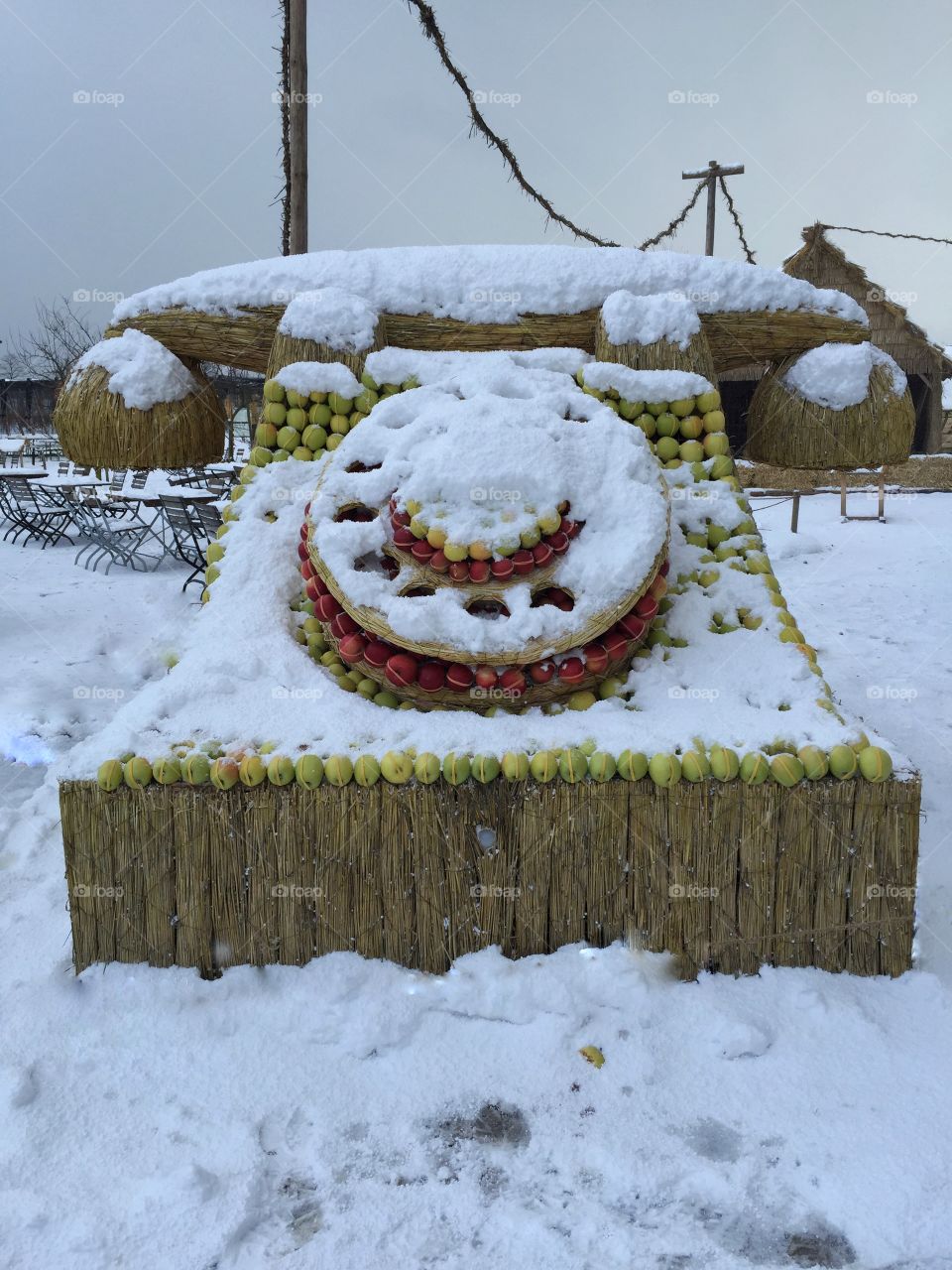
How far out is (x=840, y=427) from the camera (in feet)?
9.85

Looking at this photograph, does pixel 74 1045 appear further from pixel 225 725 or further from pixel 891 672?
pixel 891 672

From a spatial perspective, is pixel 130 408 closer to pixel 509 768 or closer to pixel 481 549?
pixel 481 549

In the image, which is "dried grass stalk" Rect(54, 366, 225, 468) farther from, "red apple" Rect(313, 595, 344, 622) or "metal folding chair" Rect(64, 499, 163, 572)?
"metal folding chair" Rect(64, 499, 163, 572)

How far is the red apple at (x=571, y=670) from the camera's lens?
7.04ft

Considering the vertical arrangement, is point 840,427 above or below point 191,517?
above

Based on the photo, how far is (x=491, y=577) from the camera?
216 centimetres

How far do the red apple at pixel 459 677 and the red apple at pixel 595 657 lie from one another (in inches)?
11.8

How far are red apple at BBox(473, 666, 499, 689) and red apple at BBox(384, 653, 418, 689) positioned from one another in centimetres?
16

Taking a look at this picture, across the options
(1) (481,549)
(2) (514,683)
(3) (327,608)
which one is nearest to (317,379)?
(3) (327,608)

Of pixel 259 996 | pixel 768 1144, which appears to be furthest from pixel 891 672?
pixel 259 996

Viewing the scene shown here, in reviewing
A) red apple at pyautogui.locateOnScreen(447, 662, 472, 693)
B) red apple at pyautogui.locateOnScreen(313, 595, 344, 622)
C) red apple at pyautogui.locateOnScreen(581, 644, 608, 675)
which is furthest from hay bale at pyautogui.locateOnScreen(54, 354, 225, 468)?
red apple at pyautogui.locateOnScreen(581, 644, 608, 675)

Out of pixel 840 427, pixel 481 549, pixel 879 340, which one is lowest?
pixel 481 549

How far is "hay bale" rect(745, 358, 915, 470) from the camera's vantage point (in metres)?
3.00

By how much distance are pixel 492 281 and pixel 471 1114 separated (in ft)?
8.00
